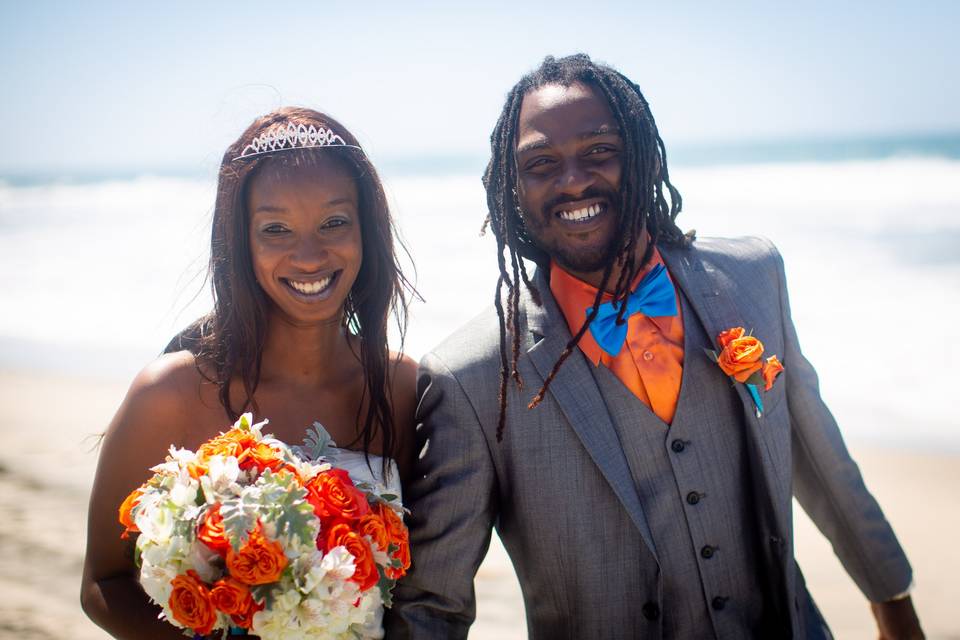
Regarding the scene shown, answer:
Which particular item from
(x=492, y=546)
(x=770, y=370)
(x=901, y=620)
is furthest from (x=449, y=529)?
(x=492, y=546)

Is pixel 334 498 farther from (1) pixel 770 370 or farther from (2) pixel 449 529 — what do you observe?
(1) pixel 770 370

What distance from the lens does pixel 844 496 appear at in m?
3.41

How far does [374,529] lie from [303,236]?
3.51 ft

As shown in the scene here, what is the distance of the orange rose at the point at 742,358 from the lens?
2967 millimetres

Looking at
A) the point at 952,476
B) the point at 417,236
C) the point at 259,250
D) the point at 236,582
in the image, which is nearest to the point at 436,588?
the point at 236,582

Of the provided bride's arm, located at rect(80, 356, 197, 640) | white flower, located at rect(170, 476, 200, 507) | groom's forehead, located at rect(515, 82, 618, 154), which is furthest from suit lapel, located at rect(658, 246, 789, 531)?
bride's arm, located at rect(80, 356, 197, 640)

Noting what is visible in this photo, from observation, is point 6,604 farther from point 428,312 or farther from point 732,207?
point 732,207

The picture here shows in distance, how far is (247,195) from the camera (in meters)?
3.19

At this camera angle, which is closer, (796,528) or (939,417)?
(796,528)

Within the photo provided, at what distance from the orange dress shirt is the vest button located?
599mm

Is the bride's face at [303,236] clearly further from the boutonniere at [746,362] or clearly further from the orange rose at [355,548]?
the boutonniere at [746,362]

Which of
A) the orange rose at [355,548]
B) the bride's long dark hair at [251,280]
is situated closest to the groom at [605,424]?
the bride's long dark hair at [251,280]

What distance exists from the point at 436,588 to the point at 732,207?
2075 centimetres

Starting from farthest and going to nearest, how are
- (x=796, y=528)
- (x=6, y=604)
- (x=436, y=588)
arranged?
(x=796, y=528), (x=6, y=604), (x=436, y=588)
